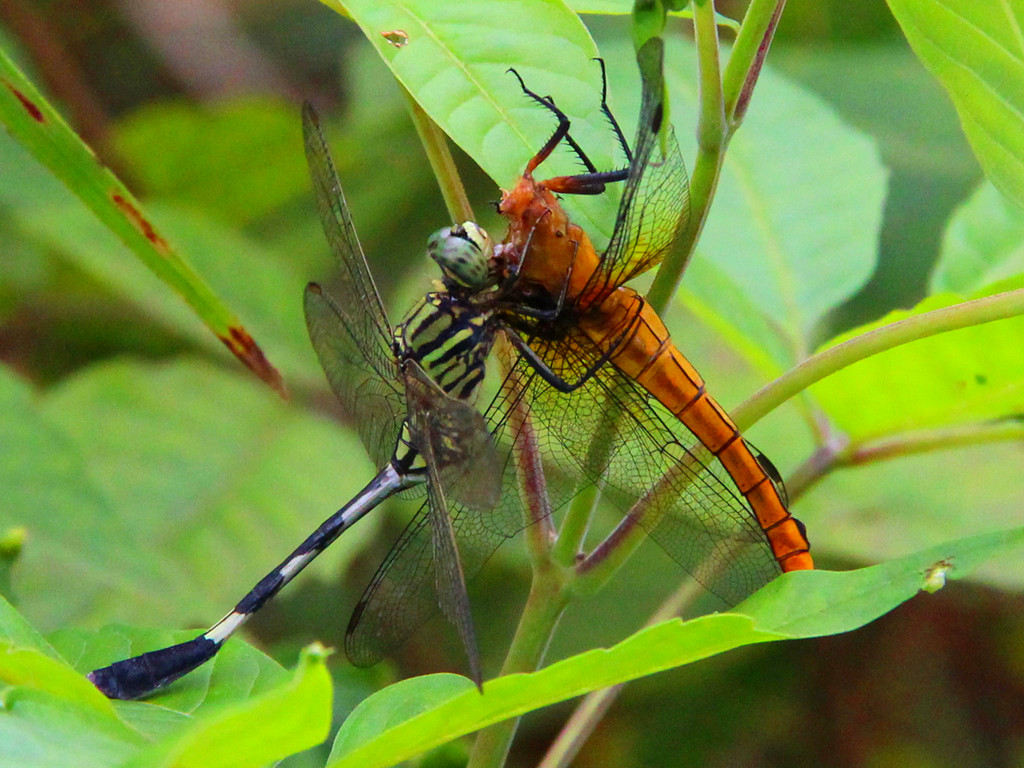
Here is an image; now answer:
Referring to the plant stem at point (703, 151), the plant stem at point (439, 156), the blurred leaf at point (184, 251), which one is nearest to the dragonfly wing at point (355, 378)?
the plant stem at point (439, 156)

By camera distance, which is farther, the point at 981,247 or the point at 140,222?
the point at 981,247

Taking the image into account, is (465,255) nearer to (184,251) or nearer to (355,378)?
(355,378)

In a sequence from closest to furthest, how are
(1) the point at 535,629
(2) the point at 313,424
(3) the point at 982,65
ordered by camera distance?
(3) the point at 982,65 < (1) the point at 535,629 < (2) the point at 313,424

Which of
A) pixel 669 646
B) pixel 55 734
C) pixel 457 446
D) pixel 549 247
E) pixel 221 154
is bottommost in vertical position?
pixel 55 734

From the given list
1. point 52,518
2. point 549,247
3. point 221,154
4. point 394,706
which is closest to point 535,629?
point 394,706

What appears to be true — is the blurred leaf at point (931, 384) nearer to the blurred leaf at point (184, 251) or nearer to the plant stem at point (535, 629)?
the plant stem at point (535, 629)

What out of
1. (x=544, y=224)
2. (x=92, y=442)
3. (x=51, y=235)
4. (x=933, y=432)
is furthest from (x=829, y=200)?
(x=51, y=235)
